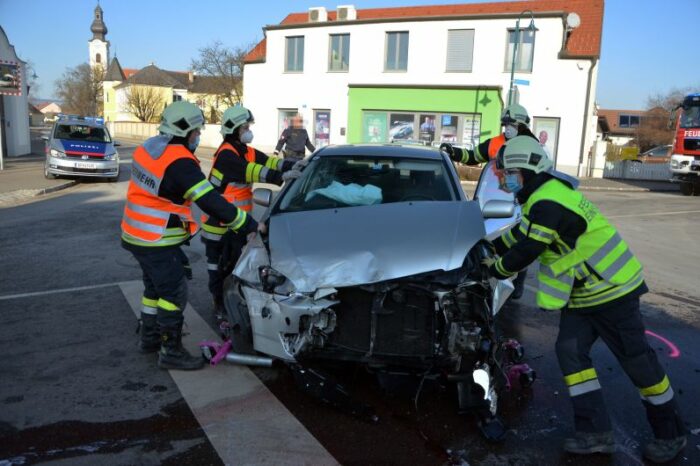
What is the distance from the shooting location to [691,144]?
20.0m

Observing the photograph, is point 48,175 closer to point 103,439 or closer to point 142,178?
point 142,178

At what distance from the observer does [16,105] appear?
24.0m

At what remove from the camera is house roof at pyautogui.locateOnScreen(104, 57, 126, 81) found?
96.4m

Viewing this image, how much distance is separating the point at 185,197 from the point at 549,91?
25.8m

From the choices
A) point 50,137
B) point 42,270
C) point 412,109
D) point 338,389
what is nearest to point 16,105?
point 50,137

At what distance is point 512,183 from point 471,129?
85.1 ft

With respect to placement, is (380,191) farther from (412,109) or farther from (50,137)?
(412,109)

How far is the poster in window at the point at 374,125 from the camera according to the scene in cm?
3058

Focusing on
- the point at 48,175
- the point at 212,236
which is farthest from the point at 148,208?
the point at 48,175

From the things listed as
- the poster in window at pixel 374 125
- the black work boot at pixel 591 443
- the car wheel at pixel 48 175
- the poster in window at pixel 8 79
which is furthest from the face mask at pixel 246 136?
the poster in window at pixel 374 125

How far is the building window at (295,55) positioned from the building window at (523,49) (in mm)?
11835

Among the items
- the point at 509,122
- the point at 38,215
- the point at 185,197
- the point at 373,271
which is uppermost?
the point at 509,122

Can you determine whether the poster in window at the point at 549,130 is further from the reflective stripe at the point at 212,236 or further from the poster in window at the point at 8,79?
the reflective stripe at the point at 212,236

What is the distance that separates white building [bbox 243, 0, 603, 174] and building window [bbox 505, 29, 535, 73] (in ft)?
0.16
